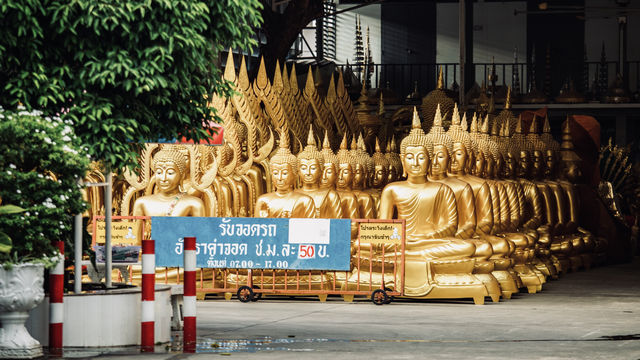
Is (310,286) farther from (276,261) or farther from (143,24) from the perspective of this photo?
(143,24)

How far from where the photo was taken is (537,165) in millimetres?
19047

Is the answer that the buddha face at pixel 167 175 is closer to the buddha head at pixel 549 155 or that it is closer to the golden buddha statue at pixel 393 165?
the golden buddha statue at pixel 393 165

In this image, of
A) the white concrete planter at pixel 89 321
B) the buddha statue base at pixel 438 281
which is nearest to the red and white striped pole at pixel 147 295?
the white concrete planter at pixel 89 321

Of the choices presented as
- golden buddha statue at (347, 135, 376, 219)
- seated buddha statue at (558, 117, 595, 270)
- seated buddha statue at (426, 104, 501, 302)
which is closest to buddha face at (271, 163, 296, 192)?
golden buddha statue at (347, 135, 376, 219)

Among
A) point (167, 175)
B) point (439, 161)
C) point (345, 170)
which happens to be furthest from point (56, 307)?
point (345, 170)

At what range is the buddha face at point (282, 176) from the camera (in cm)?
1434

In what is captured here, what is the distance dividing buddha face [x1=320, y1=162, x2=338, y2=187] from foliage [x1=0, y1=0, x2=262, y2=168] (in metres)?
5.38

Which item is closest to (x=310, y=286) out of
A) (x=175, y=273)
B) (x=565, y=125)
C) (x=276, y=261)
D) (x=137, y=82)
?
(x=276, y=261)

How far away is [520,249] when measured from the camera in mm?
15992

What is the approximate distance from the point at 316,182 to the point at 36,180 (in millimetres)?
6790

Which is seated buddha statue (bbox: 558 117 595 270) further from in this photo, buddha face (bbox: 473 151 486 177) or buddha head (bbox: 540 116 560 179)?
buddha face (bbox: 473 151 486 177)

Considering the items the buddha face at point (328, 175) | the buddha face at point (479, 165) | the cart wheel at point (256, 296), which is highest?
the buddha face at point (479, 165)

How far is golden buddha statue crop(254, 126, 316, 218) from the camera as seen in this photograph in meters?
14.1

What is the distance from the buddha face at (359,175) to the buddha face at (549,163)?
5225 mm
